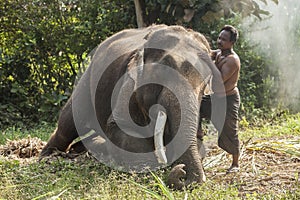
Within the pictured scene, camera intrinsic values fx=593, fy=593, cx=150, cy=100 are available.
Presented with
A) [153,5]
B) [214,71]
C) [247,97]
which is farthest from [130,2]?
[214,71]

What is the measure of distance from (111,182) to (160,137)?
0.62m

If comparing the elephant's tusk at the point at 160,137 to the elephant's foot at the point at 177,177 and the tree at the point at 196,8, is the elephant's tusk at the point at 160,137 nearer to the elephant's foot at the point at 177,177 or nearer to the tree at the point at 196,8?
the elephant's foot at the point at 177,177

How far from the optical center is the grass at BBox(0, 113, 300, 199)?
509 cm

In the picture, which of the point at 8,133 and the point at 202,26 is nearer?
the point at 8,133

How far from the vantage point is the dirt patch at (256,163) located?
5.64 m

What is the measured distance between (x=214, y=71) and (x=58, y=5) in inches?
275

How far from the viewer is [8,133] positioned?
406 inches

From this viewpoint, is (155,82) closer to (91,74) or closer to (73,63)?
(91,74)

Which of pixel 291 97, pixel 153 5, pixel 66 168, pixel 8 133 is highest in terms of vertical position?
pixel 153 5

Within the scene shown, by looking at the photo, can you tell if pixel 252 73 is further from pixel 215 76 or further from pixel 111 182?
pixel 111 182

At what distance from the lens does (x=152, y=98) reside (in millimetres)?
6074

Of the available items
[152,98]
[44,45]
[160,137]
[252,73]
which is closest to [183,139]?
[160,137]

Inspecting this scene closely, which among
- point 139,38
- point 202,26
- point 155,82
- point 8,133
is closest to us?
point 155,82

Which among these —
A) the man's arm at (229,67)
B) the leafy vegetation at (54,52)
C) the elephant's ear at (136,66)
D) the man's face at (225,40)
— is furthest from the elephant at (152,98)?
the leafy vegetation at (54,52)
